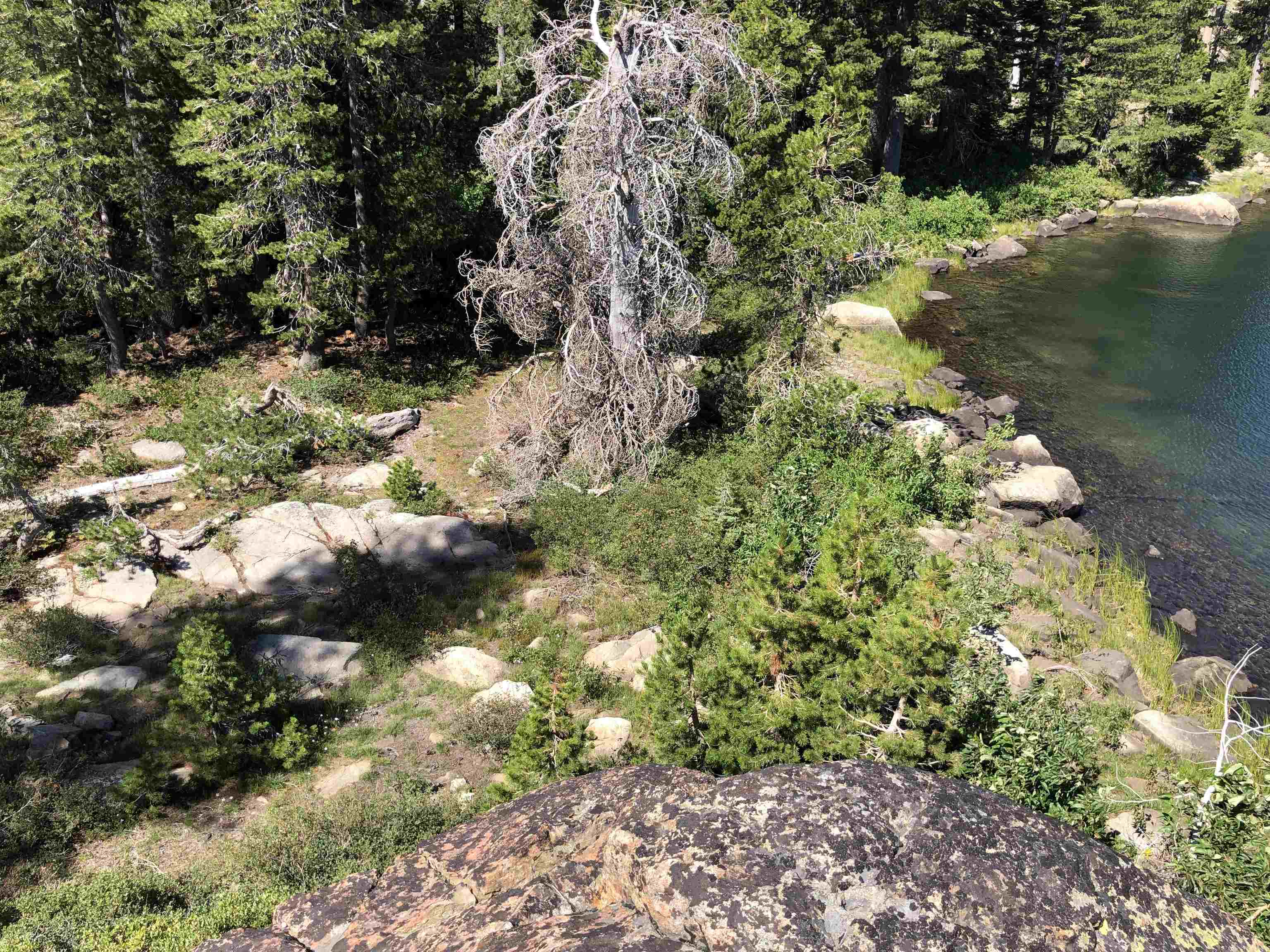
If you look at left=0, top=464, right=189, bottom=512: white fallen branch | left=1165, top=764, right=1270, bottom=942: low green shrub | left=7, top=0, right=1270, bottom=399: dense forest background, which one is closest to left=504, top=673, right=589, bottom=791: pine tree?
left=1165, top=764, right=1270, bottom=942: low green shrub

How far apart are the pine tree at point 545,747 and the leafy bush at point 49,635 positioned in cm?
739

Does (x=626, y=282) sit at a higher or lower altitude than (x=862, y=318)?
higher

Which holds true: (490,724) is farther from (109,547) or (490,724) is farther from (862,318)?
(862,318)

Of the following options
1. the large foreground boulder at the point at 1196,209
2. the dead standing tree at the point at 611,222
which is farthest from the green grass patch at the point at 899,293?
the large foreground boulder at the point at 1196,209

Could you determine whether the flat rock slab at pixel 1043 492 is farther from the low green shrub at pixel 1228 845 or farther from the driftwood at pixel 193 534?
the driftwood at pixel 193 534

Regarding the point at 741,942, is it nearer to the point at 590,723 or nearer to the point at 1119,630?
the point at 590,723

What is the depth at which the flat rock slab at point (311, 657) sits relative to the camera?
10.9m

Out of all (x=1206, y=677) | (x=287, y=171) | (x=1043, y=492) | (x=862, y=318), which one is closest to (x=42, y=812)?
(x=287, y=171)

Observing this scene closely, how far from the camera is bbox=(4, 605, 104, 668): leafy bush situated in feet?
36.4

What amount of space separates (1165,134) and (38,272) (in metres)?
44.5

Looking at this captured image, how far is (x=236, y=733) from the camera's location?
9.41 meters

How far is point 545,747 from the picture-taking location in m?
7.84

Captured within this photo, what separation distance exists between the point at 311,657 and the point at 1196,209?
41.4 metres

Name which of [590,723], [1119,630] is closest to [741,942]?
[590,723]
